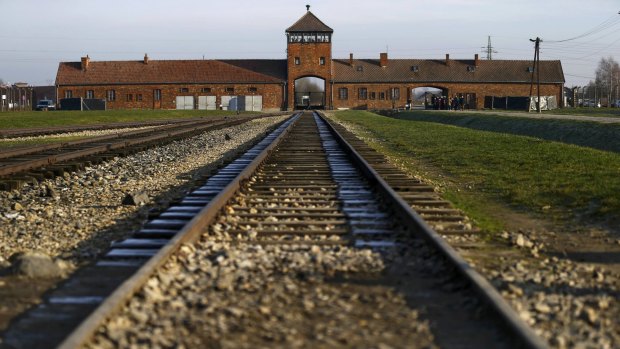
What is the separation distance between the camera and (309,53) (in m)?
99.0

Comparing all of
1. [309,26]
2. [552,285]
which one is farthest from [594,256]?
[309,26]

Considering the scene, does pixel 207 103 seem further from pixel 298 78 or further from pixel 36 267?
pixel 36 267

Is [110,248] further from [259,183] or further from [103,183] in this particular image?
[103,183]

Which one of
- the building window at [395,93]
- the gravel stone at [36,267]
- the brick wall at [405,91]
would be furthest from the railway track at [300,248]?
the building window at [395,93]

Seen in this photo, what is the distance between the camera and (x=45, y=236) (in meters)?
7.78

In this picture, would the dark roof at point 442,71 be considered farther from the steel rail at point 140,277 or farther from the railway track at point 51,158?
the steel rail at point 140,277

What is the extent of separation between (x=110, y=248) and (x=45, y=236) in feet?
3.77

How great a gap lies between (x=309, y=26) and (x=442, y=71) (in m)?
18.1

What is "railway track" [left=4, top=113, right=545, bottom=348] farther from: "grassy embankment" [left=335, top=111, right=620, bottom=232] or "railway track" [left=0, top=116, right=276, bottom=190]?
"railway track" [left=0, top=116, right=276, bottom=190]

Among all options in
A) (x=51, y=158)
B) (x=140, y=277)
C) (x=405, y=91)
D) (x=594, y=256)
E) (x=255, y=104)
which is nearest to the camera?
(x=140, y=277)

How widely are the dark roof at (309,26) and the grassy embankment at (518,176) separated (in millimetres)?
78032

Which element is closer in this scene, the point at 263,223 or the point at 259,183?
the point at 263,223

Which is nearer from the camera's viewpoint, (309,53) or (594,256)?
(594,256)

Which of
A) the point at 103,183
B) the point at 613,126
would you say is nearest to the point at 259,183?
the point at 103,183
